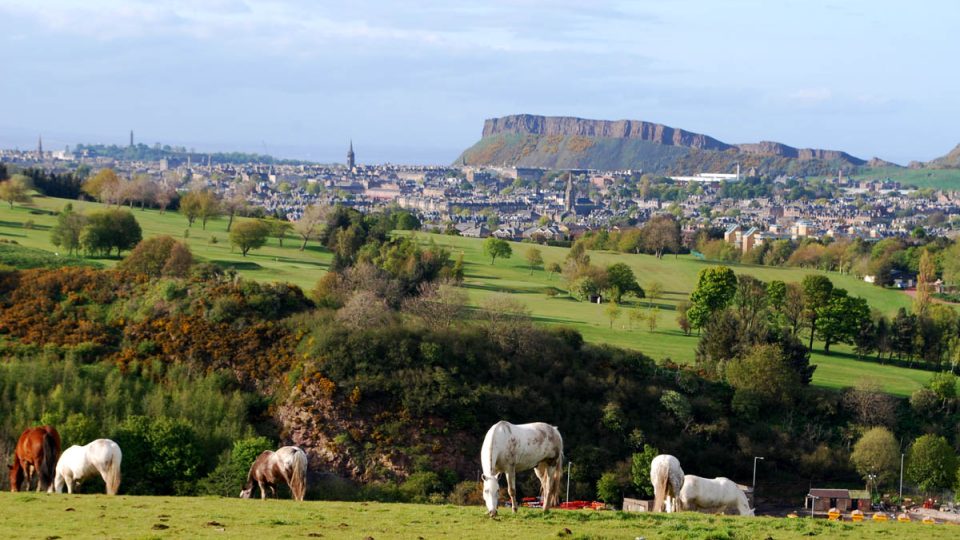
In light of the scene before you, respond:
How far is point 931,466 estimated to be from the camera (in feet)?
153

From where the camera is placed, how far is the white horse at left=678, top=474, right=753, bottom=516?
78.9 ft

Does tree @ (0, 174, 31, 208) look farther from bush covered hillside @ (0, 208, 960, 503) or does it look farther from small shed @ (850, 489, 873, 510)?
small shed @ (850, 489, 873, 510)

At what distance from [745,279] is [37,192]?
2563 inches

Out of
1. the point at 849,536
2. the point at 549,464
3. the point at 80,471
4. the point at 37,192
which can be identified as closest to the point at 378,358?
the point at 80,471

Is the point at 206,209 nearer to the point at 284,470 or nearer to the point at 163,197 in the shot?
the point at 163,197

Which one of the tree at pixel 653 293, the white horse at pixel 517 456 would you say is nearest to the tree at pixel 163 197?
the tree at pixel 653 293

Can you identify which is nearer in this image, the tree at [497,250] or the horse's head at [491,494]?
the horse's head at [491,494]

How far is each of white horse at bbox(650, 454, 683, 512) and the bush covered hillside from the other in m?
14.1

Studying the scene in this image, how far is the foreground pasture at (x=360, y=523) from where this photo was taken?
58.9 feet

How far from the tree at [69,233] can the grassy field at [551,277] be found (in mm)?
807

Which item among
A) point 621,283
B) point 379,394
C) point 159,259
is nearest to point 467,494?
point 379,394

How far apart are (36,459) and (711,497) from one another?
14.0 meters

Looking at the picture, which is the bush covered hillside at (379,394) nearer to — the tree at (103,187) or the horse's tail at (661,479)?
the horse's tail at (661,479)

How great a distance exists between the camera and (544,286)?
87.3 meters
